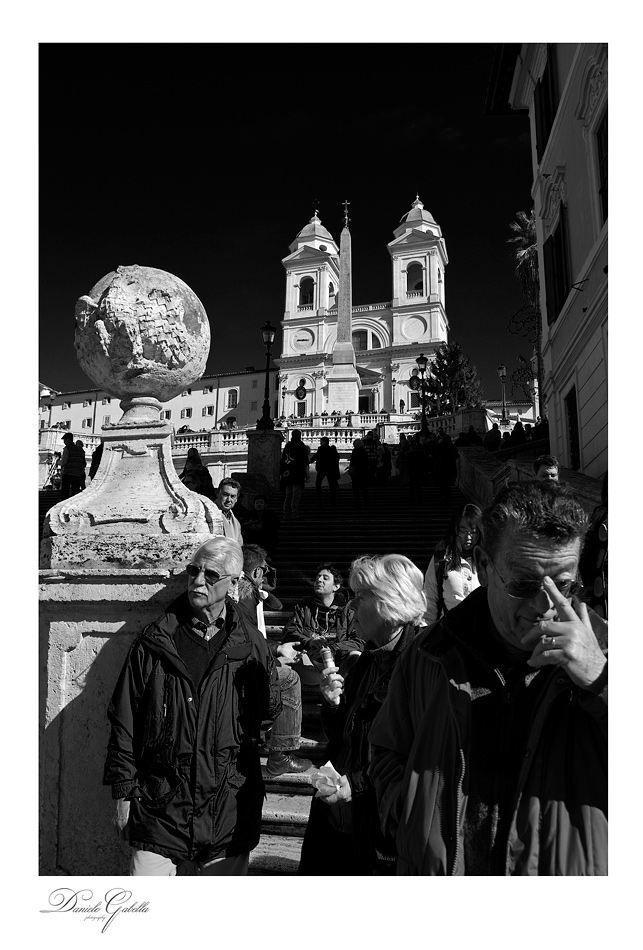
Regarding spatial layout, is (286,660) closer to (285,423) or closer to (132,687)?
(132,687)

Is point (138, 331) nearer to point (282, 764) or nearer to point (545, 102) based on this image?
point (282, 764)

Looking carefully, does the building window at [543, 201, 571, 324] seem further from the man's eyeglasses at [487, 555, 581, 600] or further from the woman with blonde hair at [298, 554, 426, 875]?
the man's eyeglasses at [487, 555, 581, 600]

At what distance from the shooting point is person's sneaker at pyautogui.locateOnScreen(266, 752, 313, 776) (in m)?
4.09

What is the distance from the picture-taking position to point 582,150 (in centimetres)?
1243

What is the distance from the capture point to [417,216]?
71688mm

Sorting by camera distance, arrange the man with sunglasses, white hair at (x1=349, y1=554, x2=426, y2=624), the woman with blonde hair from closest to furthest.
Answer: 1. the man with sunglasses
2. the woman with blonde hair
3. white hair at (x1=349, y1=554, x2=426, y2=624)

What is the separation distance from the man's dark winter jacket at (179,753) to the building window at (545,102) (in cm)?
1508

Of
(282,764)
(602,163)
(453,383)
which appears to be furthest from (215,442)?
(453,383)

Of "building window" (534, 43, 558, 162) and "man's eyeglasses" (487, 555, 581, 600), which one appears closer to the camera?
"man's eyeglasses" (487, 555, 581, 600)

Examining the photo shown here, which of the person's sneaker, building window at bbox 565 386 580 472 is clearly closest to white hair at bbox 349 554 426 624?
the person's sneaker

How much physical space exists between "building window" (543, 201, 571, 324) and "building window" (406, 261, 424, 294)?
56700 mm

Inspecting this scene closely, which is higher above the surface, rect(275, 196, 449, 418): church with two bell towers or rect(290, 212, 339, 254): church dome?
rect(290, 212, 339, 254): church dome

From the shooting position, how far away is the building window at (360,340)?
71.1 m

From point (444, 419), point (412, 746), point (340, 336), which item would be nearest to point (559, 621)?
point (412, 746)
